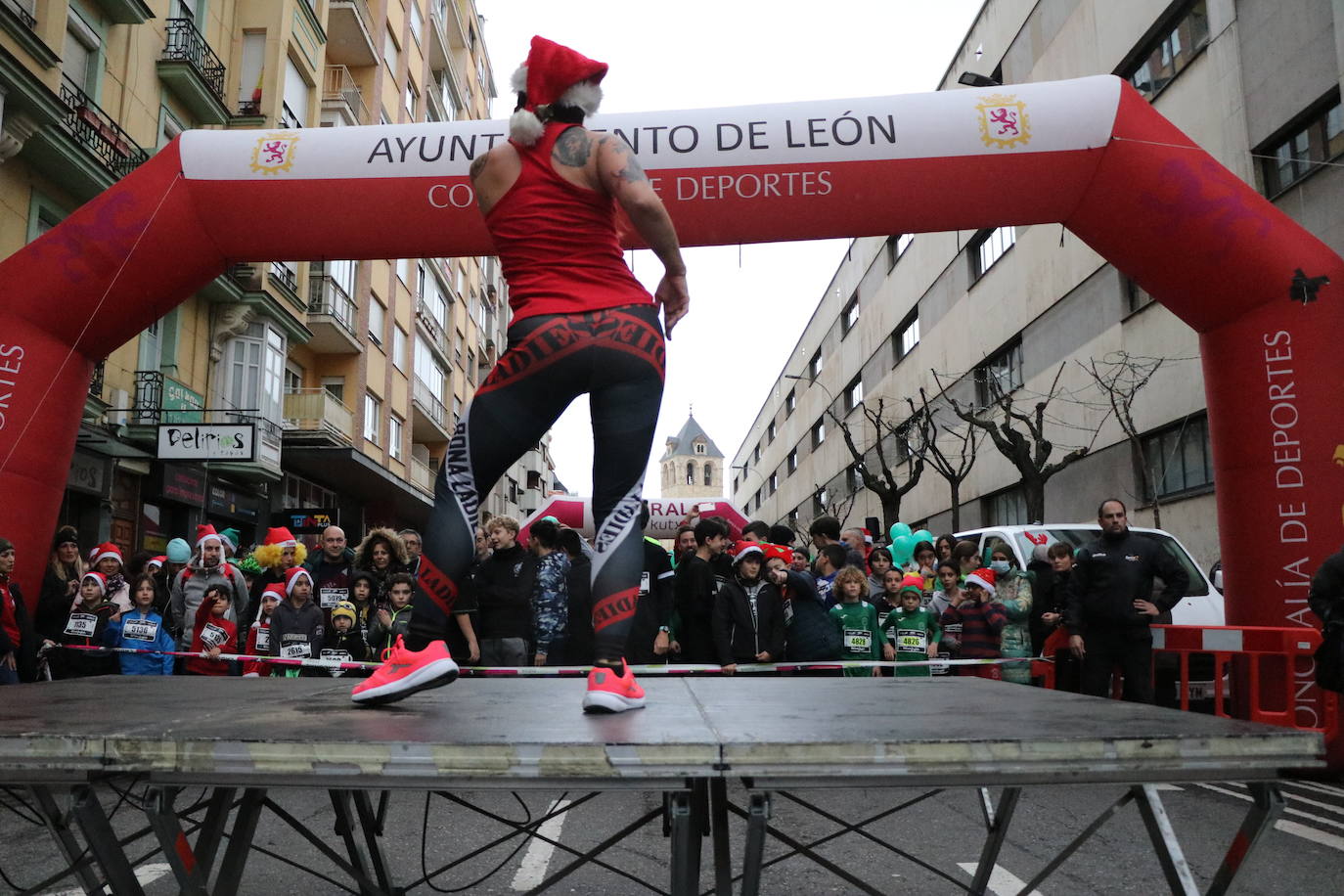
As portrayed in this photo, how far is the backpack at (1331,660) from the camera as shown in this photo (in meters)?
5.88

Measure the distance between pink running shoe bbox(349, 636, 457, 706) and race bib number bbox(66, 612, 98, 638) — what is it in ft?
21.1

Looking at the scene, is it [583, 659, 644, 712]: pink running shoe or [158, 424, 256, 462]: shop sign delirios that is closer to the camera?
[583, 659, 644, 712]: pink running shoe

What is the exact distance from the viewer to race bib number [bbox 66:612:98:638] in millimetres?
8219

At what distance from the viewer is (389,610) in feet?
28.3

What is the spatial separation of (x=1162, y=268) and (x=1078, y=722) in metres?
6.09

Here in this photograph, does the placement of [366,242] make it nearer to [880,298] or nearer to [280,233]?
A: [280,233]

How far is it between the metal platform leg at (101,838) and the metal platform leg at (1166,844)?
6.78ft

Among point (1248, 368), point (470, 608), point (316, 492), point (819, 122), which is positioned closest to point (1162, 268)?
point (1248, 368)

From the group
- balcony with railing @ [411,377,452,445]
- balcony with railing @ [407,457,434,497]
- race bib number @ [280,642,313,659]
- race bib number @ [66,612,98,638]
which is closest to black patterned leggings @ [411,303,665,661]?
race bib number @ [280,642,313,659]

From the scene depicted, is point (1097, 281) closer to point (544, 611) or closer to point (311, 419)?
point (311, 419)

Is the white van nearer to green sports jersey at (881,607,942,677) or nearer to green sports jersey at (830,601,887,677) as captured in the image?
green sports jersey at (881,607,942,677)

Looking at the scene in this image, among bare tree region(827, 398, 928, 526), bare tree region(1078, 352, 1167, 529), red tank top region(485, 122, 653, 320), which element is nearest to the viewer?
red tank top region(485, 122, 653, 320)

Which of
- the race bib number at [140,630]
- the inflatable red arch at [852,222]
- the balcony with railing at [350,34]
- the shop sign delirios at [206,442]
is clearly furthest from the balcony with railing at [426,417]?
the inflatable red arch at [852,222]

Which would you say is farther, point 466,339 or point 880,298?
point 466,339
